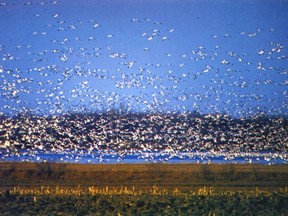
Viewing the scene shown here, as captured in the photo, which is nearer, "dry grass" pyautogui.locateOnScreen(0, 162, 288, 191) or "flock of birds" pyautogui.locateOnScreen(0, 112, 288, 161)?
"dry grass" pyautogui.locateOnScreen(0, 162, 288, 191)

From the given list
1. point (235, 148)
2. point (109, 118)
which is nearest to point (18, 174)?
point (235, 148)

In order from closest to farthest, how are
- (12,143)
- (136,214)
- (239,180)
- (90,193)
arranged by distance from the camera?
(136,214) < (90,193) < (239,180) < (12,143)

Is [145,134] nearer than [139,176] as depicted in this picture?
No

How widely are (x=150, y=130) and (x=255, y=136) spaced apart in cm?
1401

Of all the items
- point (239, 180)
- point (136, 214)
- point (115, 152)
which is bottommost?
point (136, 214)

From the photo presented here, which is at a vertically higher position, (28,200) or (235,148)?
(235,148)

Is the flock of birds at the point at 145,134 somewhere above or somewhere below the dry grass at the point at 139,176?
above

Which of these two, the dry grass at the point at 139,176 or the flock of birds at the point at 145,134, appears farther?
the flock of birds at the point at 145,134

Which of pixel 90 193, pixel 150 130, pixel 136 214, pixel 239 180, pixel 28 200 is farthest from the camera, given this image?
pixel 150 130

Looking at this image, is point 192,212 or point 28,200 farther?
point 28,200

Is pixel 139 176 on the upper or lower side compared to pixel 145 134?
lower

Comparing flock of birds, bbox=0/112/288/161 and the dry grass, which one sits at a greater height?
flock of birds, bbox=0/112/288/161

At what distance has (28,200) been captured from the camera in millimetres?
25406

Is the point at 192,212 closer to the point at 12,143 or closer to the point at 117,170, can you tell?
the point at 117,170
